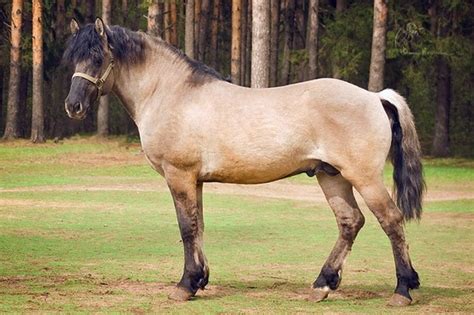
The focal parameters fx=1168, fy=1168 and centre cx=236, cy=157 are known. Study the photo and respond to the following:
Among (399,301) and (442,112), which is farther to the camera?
(442,112)

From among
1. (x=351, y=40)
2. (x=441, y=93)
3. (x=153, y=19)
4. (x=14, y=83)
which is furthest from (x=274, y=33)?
(x=153, y=19)

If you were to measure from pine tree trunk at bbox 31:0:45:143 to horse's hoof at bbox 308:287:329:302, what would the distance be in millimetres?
28853

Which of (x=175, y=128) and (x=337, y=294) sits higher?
(x=175, y=128)

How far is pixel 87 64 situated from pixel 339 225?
326 cm

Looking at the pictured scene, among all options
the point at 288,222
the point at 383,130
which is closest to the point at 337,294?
the point at 383,130

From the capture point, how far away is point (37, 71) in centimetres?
4100

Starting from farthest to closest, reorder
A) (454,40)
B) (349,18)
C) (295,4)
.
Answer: (295,4) < (349,18) < (454,40)

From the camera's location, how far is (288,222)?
21.1 meters

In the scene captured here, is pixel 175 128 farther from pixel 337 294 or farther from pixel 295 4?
pixel 295 4

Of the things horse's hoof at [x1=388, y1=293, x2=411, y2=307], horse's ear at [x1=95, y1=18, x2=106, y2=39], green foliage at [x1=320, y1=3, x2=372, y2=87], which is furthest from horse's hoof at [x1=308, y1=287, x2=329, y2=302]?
green foliage at [x1=320, y1=3, x2=372, y2=87]

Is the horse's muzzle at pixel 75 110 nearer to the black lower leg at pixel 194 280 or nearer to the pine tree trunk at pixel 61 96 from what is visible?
the black lower leg at pixel 194 280

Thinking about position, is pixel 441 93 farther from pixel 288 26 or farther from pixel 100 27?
pixel 100 27

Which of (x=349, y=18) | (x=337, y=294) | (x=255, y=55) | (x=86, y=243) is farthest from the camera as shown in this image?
(x=349, y=18)

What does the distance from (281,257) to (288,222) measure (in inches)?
199
